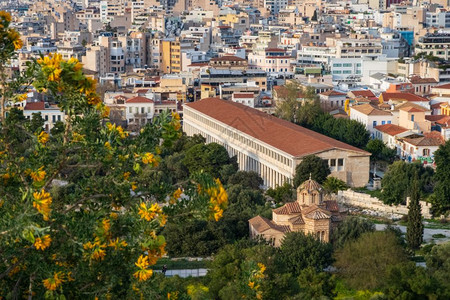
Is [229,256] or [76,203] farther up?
[76,203]

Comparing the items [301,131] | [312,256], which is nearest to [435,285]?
[312,256]

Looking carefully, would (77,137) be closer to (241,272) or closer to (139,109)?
(241,272)

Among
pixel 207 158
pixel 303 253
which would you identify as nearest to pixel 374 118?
pixel 207 158

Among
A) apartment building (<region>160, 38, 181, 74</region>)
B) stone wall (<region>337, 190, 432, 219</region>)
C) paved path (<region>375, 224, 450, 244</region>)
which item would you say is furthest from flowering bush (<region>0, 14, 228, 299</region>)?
apartment building (<region>160, 38, 181, 74</region>)

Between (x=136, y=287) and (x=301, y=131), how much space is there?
2450cm

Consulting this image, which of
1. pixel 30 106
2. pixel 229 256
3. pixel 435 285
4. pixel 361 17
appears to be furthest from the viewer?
pixel 361 17

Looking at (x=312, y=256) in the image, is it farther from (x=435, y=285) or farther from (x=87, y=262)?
(x=87, y=262)

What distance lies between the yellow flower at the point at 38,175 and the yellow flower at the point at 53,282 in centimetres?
70

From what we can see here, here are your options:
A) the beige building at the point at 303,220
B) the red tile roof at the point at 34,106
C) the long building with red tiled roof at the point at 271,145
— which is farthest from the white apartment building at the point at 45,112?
the beige building at the point at 303,220

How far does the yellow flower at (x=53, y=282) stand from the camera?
274 inches

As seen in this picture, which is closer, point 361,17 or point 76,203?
point 76,203

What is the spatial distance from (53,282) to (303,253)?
492 inches

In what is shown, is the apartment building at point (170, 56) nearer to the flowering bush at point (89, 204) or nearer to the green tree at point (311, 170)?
the green tree at point (311, 170)

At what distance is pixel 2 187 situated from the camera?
7.61m
